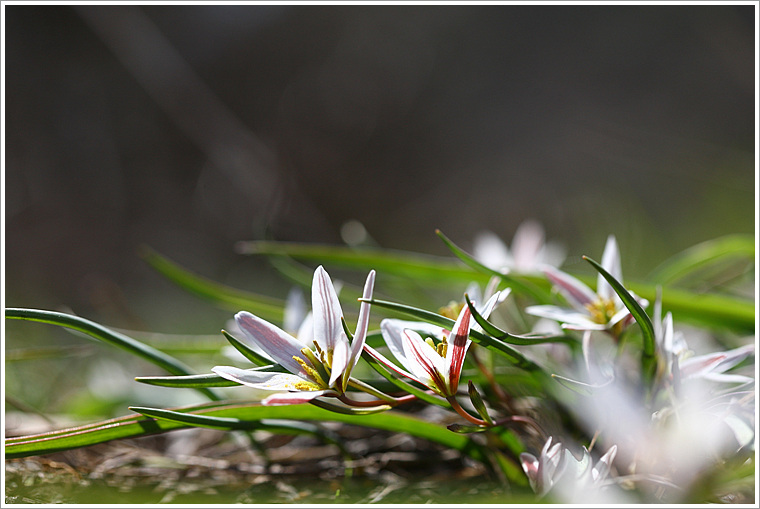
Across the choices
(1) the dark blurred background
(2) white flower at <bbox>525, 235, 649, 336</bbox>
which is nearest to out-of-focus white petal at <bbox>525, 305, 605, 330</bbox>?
(2) white flower at <bbox>525, 235, 649, 336</bbox>

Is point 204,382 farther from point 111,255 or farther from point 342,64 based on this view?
point 342,64

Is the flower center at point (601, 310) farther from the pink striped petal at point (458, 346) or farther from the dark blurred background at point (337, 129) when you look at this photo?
the dark blurred background at point (337, 129)

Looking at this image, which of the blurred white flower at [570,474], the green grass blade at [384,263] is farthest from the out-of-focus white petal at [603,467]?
the green grass blade at [384,263]

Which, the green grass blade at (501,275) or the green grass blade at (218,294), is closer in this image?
the green grass blade at (501,275)

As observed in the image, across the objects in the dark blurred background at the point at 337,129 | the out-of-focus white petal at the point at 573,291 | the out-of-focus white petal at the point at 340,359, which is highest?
the dark blurred background at the point at 337,129

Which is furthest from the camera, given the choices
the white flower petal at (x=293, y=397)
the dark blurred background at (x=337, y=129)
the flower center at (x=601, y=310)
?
the dark blurred background at (x=337, y=129)

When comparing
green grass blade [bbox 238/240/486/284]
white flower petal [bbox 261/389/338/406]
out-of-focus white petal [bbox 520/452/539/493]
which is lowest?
out-of-focus white petal [bbox 520/452/539/493]

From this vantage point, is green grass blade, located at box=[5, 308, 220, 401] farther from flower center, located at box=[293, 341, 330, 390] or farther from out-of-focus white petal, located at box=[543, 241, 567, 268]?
out-of-focus white petal, located at box=[543, 241, 567, 268]
